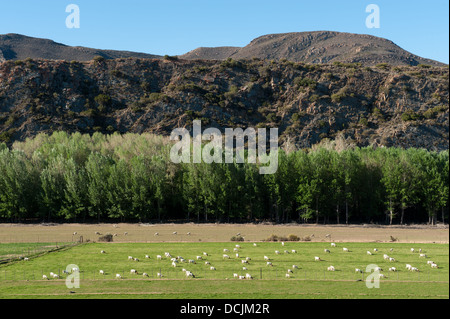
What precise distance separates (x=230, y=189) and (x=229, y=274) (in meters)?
47.1

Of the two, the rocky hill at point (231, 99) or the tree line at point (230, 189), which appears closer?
the tree line at point (230, 189)

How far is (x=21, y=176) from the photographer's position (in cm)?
8488

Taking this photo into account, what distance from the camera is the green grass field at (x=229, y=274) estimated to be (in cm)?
3166

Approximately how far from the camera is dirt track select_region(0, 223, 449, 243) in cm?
6219

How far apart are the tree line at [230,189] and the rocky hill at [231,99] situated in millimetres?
42036

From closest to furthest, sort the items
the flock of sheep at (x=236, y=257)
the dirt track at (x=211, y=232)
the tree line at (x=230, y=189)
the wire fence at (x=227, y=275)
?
the wire fence at (x=227, y=275), the flock of sheep at (x=236, y=257), the dirt track at (x=211, y=232), the tree line at (x=230, y=189)

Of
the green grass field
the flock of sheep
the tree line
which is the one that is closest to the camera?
the green grass field

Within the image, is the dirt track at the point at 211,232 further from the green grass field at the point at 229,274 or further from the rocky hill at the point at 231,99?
the rocky hill at the point at 231,99

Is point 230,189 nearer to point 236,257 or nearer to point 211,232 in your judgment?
point 211,232

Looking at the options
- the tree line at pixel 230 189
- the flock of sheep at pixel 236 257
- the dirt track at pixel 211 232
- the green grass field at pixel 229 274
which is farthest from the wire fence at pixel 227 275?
the tree line at pixel 230 189

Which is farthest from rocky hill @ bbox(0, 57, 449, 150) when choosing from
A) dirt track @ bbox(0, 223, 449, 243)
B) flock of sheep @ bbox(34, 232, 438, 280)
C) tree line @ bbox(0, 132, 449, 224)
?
flock of sheep @ bbox(34, 232, 438, 280)

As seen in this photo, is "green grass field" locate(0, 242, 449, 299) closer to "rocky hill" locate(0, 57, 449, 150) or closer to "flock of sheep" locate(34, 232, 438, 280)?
"flock of sheep" locate(34, 232, 438, 280)

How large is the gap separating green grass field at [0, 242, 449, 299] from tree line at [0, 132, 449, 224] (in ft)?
96.6
